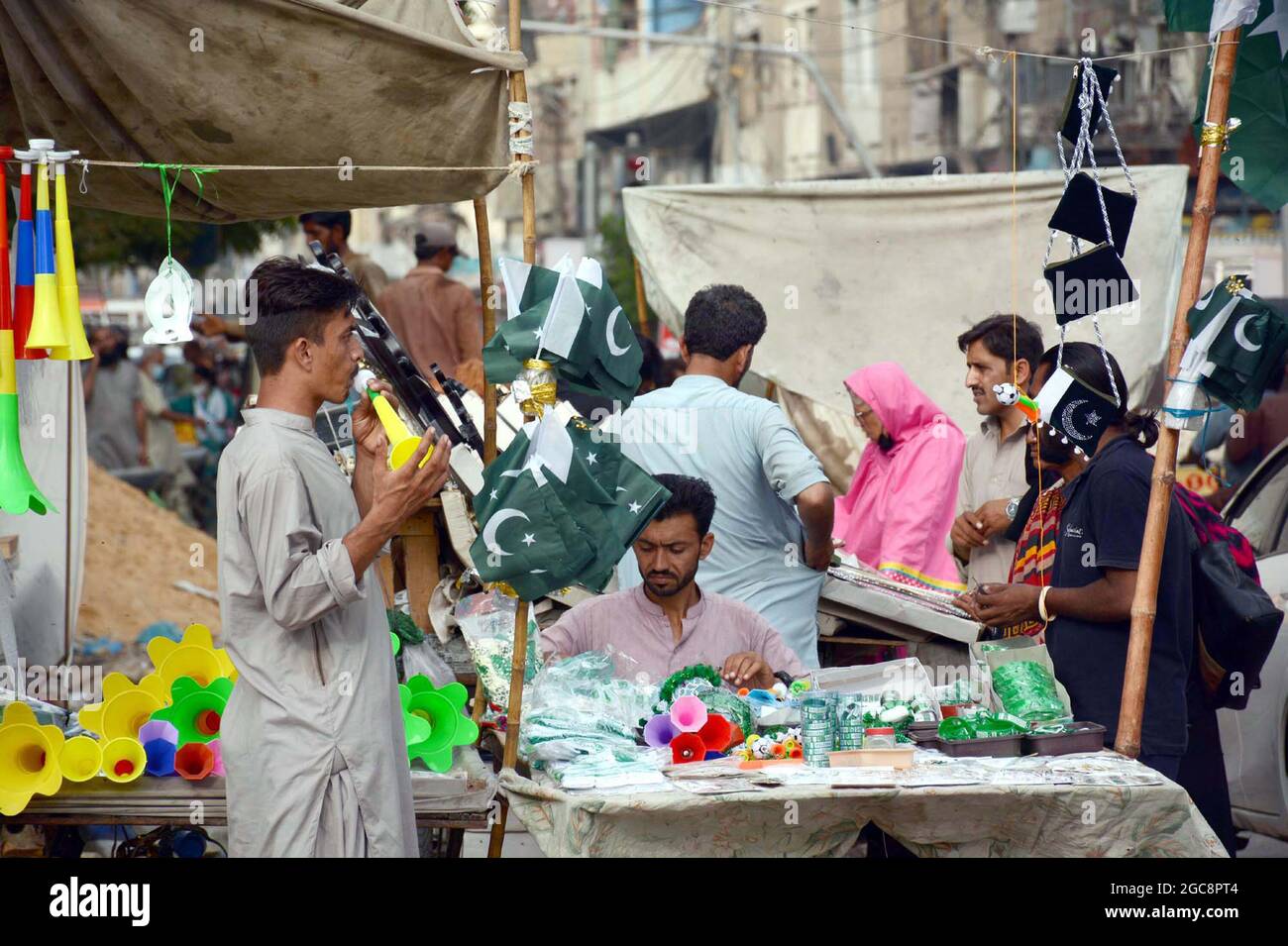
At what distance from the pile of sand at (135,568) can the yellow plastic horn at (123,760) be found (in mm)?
5309

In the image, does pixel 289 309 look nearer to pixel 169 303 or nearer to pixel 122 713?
pixel 169 303

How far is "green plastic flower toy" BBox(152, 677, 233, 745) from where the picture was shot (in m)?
3.80

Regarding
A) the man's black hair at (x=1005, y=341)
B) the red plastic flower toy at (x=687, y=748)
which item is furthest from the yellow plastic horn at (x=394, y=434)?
the man's black hair at (x=1005, y=341)

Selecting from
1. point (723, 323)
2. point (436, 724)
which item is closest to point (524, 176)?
point (723, 323)

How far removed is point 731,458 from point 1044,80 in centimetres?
2038

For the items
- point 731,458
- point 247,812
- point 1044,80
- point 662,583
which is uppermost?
point 1044,80

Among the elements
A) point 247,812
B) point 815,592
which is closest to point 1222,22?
point 815,592

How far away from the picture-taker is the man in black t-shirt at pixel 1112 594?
3.92 m

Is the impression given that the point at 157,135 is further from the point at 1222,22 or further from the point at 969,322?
the point at 969,322

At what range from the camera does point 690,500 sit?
4188mm

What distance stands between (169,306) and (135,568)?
268 inches

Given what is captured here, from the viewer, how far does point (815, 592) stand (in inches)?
187

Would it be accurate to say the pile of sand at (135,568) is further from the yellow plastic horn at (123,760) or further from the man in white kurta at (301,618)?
the man in white kurta at (301,618)

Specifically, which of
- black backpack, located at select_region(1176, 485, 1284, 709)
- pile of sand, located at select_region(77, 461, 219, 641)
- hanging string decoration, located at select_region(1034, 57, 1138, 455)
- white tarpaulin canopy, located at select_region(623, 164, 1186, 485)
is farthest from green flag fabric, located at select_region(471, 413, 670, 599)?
pile of sand, located at select_region(77, 461, 219, 641)
